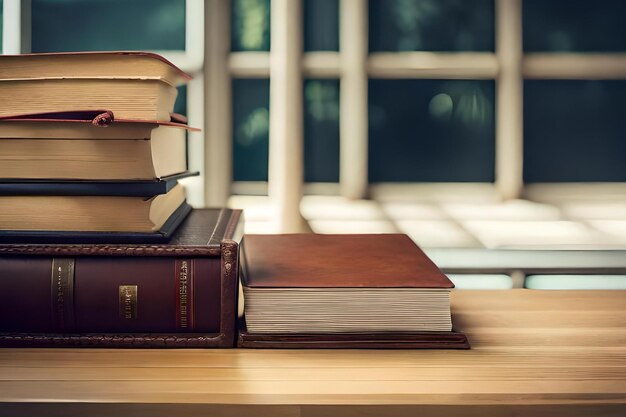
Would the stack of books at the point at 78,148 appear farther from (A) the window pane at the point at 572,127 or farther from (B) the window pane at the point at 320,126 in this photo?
(A) the window pane at the point at 572,127

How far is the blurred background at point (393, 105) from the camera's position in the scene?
152cm

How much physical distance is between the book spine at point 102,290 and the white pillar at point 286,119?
65cm

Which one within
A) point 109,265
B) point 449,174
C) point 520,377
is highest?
point 449,174

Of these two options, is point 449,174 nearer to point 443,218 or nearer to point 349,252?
point 443,218

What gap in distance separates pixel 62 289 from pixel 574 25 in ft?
4.01

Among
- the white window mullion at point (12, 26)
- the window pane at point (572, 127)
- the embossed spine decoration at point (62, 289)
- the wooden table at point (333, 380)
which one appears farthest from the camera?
the window pane at point (572, 127)

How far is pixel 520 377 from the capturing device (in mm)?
796

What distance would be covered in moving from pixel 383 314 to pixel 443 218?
674mm

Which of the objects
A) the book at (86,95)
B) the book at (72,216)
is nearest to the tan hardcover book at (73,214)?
the book at (72,216)

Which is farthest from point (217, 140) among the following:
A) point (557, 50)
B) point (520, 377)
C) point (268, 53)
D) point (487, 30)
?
point (520, 377)

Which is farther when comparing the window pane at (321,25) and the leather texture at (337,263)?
the window pane at (321,25)

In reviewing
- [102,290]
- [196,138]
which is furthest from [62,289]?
[196,138]

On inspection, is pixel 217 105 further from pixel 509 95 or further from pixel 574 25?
pixel 574 25

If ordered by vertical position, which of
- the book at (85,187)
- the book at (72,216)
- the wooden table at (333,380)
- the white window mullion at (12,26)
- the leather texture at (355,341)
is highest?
the white window mullion at (12,26)
